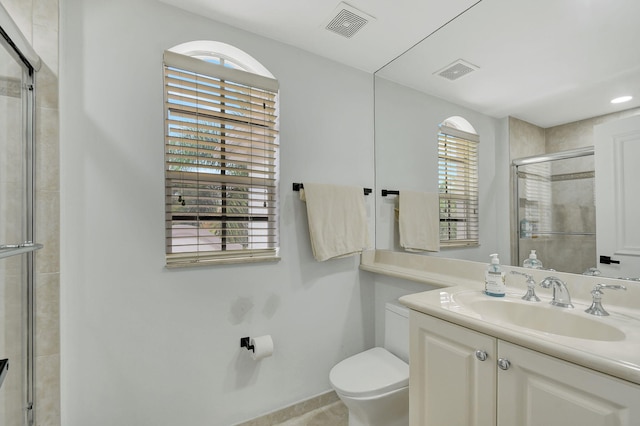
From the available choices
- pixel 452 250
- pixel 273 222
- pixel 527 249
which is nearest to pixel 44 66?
pixel 273 222

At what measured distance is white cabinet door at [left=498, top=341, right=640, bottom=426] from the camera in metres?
0.69

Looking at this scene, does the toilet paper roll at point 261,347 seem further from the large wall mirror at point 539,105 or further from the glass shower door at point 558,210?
the glass shower door at point 558,210

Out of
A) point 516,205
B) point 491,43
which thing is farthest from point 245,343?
point 491,43

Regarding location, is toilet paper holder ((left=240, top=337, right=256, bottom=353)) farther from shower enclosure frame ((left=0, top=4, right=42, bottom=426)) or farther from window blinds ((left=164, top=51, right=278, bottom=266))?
shower enclosure frame ((left=0, top=4, right=42, bottom=426))

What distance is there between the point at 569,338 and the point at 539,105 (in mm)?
1081

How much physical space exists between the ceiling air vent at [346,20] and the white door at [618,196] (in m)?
1.24

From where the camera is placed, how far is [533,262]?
137 cm

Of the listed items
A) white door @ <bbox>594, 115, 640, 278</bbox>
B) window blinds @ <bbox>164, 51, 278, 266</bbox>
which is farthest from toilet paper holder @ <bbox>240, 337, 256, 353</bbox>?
white door @ <bbox>594, 115, 640, 278</bbox>

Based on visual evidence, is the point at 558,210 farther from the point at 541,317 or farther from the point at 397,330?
the point at 397,330

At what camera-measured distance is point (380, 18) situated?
63.2 inches

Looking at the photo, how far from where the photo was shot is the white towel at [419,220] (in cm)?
189

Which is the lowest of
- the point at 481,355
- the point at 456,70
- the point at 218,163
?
the point at 481,355

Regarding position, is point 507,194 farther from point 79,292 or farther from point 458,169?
point 79,292

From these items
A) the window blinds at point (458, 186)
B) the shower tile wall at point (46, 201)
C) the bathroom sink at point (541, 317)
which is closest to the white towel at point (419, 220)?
the window blinds at point (458, 186)
